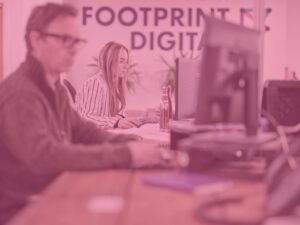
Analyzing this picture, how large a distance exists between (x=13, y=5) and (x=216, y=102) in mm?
4164

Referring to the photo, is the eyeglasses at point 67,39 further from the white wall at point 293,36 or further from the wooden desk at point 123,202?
the white wall at point 293,36

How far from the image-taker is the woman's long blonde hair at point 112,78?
4.16 meters

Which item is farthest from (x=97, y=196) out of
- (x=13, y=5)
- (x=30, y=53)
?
(x=13, y=5)

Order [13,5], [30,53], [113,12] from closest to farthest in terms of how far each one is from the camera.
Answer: [30,53] → [13,5] → [113,12]

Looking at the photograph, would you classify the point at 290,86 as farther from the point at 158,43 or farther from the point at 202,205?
the point at 158,43

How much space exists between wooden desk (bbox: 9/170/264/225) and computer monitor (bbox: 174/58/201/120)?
1.55 meters

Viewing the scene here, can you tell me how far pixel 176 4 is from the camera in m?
6.45

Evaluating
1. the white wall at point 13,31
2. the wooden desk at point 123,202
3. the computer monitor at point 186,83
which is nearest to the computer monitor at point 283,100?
the computer monitor at point 186,83

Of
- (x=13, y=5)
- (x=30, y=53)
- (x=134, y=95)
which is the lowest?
(x=134, y=95)

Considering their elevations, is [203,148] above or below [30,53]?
below

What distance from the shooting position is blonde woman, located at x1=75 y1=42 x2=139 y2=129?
160 inches

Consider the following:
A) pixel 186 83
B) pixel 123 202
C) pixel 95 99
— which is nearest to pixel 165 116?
pixel 186 83

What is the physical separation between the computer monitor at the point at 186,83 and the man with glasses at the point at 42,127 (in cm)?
106

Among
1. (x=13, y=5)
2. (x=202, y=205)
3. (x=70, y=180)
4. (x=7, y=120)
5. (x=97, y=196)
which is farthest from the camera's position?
(x=13, y=5)
